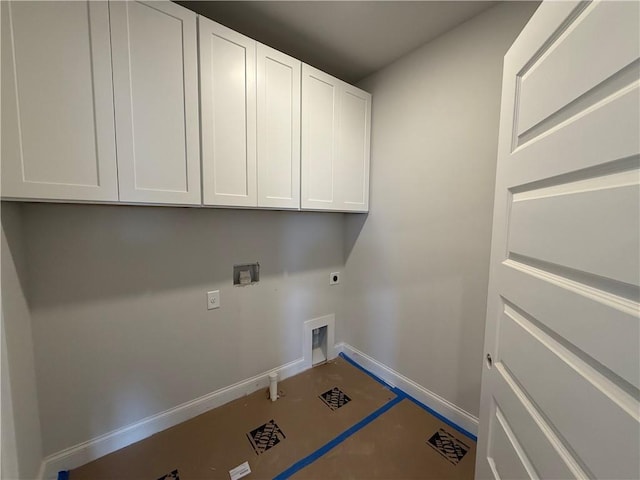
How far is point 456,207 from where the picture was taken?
5.34ft

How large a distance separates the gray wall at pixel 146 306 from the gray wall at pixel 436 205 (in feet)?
2.38

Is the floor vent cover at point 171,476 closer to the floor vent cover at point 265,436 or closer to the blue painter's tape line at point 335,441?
the floor vent cover at point 265,436

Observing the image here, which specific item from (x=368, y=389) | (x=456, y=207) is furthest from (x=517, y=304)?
(x=368, y=389)

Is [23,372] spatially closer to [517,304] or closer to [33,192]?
[33,192]

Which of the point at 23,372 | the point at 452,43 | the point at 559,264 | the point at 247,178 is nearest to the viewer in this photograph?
the point at 559,264

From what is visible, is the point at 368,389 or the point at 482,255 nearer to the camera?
the point at 482,255

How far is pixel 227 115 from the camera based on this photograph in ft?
4.49

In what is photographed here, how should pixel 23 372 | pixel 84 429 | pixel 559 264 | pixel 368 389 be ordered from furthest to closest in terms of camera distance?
pixel 368 389 → pixel 84 429 → pixel 23 372 → pixel 559 264

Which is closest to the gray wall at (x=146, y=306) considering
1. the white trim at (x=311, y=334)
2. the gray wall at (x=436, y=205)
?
the white trim at (x=311, y=334)

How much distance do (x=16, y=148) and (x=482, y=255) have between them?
222cm

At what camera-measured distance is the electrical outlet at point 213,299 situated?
1.72m

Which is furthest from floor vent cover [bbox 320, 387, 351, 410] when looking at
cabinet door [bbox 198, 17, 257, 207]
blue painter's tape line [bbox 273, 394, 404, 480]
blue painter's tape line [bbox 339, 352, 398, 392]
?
cabinet door [bbox 198, 17, 257, 207]

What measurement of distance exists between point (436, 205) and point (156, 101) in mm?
1710

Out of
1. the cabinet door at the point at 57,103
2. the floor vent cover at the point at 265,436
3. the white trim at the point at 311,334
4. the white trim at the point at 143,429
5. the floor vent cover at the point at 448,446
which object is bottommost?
the floor vent cover at the point at 448,446
